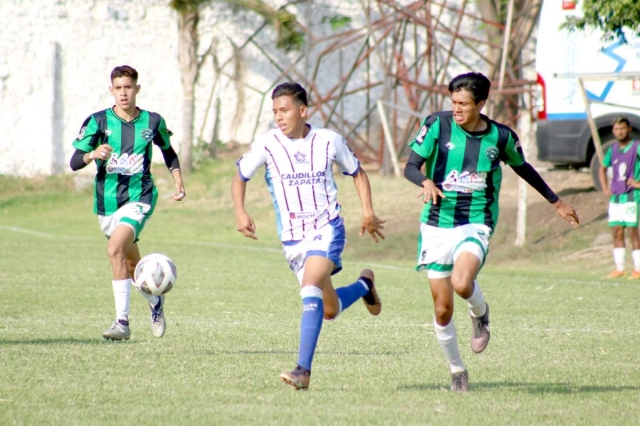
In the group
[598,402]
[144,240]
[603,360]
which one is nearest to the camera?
[598,402]

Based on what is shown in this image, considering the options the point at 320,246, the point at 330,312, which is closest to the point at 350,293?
the point at 330,312

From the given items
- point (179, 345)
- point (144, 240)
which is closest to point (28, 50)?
point (144, 240)

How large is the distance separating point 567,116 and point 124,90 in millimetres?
11392

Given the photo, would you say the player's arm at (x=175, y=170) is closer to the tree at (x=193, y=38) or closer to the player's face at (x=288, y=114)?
the player's face at (x=288, y=114)

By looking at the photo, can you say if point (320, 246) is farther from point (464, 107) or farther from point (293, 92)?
point (464, 107)

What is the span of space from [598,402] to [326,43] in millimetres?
24134

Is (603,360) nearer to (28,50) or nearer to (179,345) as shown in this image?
(179,345)

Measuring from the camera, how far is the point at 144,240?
21.2 m

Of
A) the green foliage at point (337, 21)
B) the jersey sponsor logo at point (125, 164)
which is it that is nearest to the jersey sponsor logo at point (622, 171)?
the jersey sponsor logo at point (125, 164)

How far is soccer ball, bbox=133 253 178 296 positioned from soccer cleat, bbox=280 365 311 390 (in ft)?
8.22

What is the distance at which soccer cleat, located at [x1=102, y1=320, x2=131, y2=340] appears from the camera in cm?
812

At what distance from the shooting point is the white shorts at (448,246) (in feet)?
21.0

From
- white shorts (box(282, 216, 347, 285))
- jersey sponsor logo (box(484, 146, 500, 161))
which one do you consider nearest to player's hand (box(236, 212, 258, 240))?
white shorts (box(282, 216, 347, 285))

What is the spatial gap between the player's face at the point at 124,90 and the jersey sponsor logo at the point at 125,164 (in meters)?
0.41
